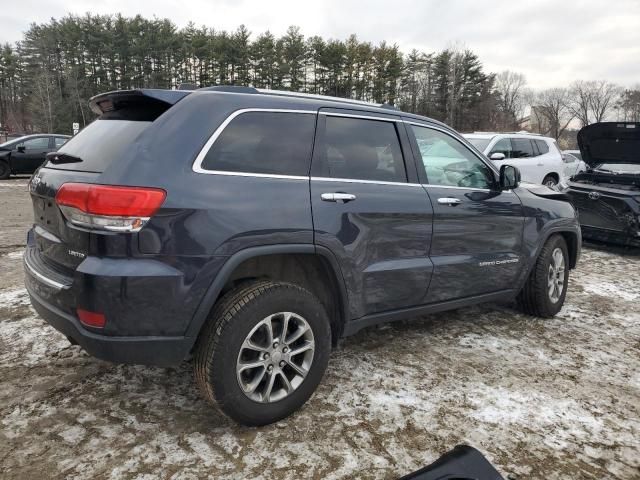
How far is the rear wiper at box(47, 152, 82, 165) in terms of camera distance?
8.18ft

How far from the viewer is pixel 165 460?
2203mm

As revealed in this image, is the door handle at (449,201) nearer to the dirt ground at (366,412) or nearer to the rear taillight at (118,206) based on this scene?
the dirt ground at (366,412)

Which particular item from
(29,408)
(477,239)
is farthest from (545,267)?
(29,408)

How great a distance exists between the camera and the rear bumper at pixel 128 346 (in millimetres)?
2117

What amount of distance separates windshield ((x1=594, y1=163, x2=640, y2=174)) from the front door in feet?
15.4

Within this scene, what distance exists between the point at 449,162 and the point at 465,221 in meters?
0.51

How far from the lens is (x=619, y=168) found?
24.3 ft

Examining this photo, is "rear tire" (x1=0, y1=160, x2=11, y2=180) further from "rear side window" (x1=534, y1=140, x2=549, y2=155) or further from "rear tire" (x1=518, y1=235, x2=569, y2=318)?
"rear tire" (x1=518, y1=235, x2=569, y2=318)

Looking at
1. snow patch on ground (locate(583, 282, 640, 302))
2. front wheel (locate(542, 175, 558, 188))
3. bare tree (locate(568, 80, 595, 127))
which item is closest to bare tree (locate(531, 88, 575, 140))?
bare tree (locate(568, 80, 595, 127))

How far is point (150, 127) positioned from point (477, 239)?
2.43 metres

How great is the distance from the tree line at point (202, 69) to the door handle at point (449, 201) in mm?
43946

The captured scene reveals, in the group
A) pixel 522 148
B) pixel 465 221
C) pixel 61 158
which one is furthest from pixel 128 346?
pixel 522 148

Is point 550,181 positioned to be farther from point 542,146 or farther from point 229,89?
point 229,89

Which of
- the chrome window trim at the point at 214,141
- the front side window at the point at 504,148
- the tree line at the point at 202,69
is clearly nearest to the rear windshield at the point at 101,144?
the chrome window trim at the point at 214,141
